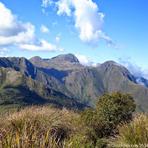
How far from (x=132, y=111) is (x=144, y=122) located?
12.9 meters

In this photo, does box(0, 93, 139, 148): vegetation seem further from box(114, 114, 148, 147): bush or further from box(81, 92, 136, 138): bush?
box(114, 114, 148, 147): bush

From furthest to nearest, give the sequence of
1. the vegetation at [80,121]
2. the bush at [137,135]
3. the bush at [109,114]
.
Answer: the bush at [109,114] → the vegetation at [80,121] → the bush at [137,135]

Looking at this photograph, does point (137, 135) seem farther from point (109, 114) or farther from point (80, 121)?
point (109, 114)

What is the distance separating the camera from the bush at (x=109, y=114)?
23498mm

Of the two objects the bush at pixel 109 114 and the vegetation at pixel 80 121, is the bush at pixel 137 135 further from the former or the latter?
the bush at pixel 109 114

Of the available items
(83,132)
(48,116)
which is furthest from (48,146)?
(83,132)

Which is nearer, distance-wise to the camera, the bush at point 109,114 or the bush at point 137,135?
A: the bush at point 137,135

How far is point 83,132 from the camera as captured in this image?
832 inches

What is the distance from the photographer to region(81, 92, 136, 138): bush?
77.1ft

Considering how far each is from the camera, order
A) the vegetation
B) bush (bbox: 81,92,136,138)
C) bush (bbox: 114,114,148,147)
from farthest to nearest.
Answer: bush (bbox: 81,92,136,138) < the vegetation < bush (bbox: 114,114,148,147)

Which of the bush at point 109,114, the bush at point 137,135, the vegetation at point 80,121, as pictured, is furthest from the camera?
the bush at point 109,114

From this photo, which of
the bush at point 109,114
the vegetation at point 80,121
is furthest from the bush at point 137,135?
the bush at point 109,114

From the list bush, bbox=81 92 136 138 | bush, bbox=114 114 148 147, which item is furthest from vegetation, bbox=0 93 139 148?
bush, bbox=114 114 148 147

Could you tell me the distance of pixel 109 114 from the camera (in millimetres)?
25172
